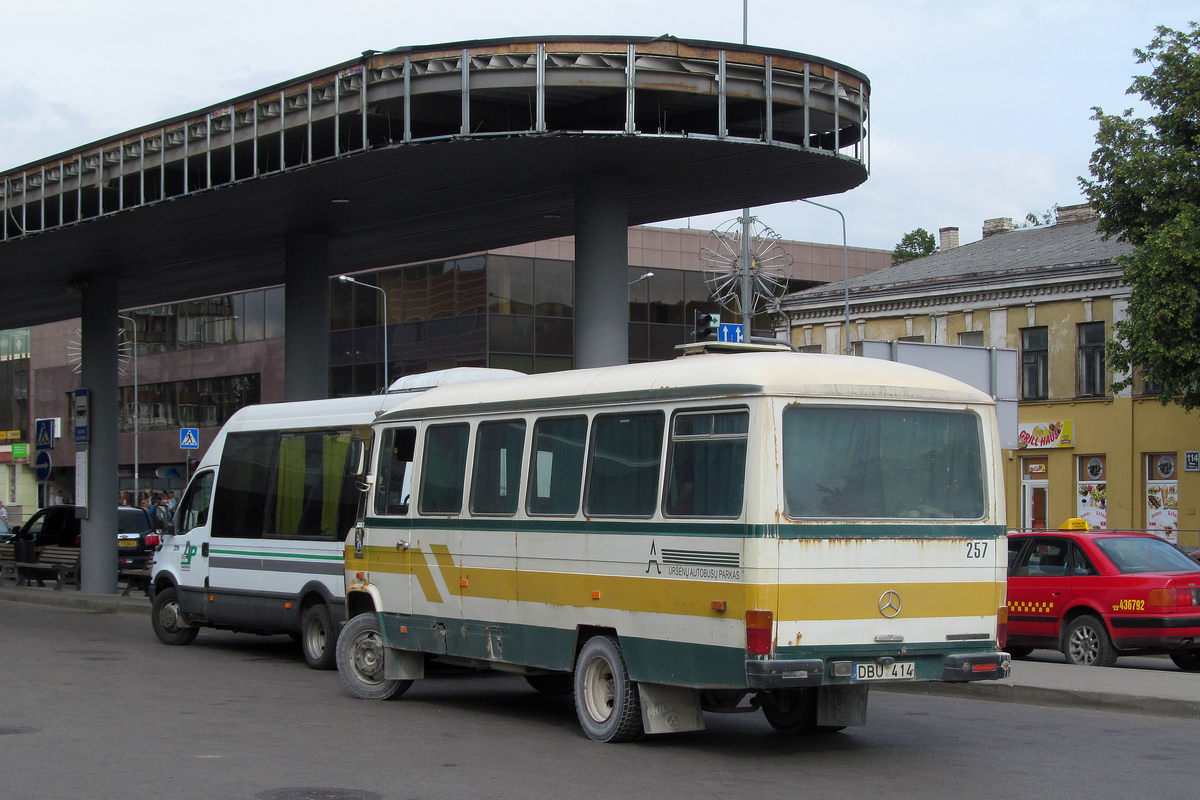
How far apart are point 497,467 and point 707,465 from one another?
7.94 ft

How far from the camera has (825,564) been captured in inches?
357

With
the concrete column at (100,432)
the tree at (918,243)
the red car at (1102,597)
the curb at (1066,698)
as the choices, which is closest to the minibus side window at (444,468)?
the curb at (1066,698)

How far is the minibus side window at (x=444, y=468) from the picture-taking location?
1168 centimetres

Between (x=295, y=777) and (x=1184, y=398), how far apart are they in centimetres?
2761

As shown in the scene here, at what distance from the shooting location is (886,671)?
9.17 meters

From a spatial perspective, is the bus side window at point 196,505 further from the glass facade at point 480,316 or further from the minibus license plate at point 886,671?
the glass facade at point 480,316

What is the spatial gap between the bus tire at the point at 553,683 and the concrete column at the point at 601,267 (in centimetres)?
628

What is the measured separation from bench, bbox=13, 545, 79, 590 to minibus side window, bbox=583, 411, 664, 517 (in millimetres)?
20068

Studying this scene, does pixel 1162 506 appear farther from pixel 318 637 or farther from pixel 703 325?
pixel 318 637

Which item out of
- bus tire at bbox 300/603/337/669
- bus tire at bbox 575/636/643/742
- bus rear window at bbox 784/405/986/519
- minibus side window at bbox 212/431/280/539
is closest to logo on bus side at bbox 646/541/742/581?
bus rear window at bbox 784/405/986/519

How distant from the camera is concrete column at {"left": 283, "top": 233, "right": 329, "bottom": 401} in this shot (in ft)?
76.6

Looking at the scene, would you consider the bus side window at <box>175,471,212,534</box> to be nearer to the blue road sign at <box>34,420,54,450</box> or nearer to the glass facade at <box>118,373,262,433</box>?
the blue road sign at <box>34,420,54,450</box>

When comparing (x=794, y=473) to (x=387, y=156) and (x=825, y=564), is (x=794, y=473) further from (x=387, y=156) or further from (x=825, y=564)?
(x=387, y=156)

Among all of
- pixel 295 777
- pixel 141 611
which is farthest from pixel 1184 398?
pixel 295 777
